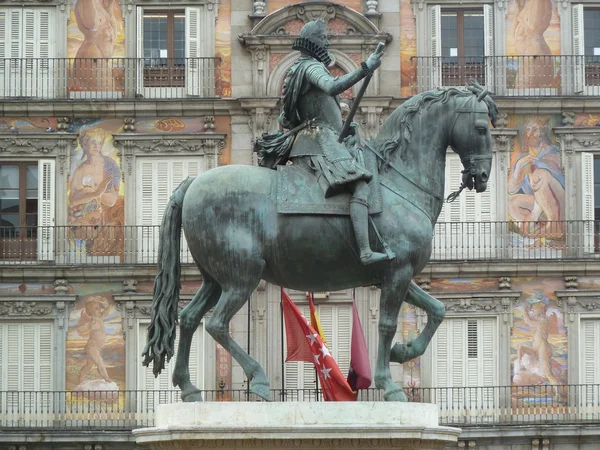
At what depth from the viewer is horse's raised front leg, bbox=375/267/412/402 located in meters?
14.6

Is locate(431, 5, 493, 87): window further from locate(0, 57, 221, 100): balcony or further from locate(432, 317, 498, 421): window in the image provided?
locate(432, 317, 498, 421): window

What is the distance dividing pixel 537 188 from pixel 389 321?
2433 cm

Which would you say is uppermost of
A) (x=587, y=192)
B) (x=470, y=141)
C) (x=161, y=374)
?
(x=587, y=192)

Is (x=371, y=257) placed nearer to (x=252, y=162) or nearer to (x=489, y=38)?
(x=252, y=162)

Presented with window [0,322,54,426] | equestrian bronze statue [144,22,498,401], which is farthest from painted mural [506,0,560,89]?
equestrian bronze statue [144,22,498,401]

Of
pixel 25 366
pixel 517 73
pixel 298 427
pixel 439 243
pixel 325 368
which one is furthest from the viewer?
pixel 517 73

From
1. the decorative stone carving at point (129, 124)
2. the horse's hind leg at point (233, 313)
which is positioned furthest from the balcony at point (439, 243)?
the horse's hind leg at point (233, 313)

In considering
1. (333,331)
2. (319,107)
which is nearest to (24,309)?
(333,331)

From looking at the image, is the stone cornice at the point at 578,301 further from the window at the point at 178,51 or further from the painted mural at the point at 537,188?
the window at the point at 178,51

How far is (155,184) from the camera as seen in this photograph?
3834 cm

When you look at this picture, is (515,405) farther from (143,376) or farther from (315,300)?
(143,376)

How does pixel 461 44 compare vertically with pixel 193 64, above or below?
above

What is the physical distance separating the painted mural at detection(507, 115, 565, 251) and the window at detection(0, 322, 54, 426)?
32.7ft

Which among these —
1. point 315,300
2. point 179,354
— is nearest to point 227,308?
point 179,354
